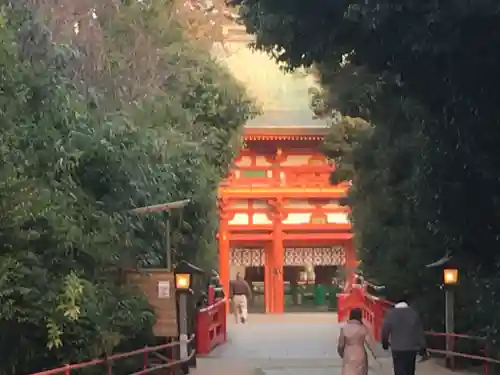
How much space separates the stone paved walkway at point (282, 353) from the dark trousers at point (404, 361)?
14.5 ft

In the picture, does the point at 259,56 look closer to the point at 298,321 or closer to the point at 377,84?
the point at 298,321

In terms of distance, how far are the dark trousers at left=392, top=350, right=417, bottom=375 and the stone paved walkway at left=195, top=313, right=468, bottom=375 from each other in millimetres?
4423

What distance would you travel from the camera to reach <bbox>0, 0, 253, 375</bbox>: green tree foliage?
404 inches

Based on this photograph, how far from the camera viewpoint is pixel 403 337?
10.5 meters

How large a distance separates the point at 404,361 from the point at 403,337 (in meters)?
0.29

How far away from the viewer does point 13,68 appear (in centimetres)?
1018

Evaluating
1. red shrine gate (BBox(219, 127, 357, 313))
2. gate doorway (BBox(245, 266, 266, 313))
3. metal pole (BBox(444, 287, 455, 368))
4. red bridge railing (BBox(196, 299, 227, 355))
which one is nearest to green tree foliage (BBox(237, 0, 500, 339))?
metal pole (BBox(444, 287, 455, 368))

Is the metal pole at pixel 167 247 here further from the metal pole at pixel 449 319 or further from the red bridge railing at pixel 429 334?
the metal pole at pixel 449 319

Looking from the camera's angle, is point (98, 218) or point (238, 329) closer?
point (98, 218)

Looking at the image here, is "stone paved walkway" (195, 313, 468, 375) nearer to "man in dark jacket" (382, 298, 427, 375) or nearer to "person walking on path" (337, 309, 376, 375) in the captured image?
"man in dark jacket" (382, 298, 427, 375)

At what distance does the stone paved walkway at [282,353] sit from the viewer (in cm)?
1608

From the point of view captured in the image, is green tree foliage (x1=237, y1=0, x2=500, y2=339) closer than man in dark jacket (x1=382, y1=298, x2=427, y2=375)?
Yes

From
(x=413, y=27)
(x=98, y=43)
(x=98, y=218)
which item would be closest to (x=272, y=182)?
(x=98, y=43)

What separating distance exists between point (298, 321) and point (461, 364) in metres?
16.5
